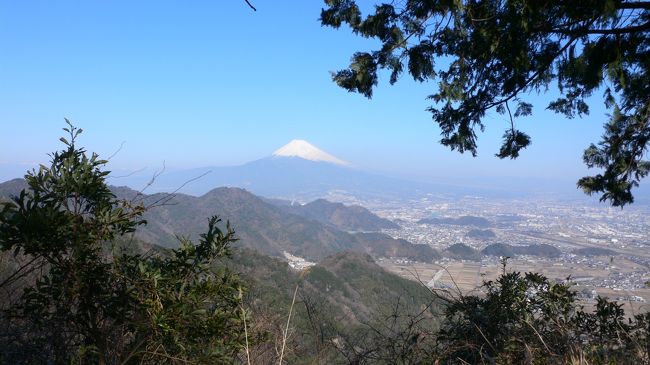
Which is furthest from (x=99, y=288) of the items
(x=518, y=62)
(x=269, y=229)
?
(x=269, y=229)

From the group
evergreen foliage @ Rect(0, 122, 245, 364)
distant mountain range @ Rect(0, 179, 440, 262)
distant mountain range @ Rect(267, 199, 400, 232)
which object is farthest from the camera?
distant mountain range @ Rect(267, 199, 400, 232)

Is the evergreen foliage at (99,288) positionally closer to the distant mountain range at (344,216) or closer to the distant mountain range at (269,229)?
the distant mountain range at (269,229)

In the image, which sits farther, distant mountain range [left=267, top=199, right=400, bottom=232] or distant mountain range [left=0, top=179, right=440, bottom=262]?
distant mountain range [left=267, top=199, right=400, bottom=232]

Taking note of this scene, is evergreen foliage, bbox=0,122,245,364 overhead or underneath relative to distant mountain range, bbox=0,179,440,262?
overhead

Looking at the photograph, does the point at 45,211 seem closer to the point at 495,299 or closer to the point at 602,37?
the point at 495,299

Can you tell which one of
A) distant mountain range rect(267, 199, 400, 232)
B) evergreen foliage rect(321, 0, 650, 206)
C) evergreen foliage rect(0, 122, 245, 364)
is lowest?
distant mountain range rect(267, 199, 400, 232)

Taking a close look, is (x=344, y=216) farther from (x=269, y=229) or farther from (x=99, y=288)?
(x=99, y=288)

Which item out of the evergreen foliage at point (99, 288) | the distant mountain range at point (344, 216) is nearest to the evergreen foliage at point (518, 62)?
the evergreen foliage at point (99, 288)

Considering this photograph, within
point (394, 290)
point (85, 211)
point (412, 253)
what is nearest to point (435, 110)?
point (85, 211)

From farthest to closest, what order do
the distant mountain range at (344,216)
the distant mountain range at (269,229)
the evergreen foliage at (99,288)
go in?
the distant mountain range at (344,216) < the distant mountain range at (269,229) < the evergreen foliage at (99,288)

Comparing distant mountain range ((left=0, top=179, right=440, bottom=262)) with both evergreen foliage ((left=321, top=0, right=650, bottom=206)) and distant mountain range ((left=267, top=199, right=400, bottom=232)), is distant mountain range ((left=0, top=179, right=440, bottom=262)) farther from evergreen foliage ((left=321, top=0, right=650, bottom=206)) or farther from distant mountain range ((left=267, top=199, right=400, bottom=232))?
evergreen foliage ((left=321, top=0, right=650, bottom=206))

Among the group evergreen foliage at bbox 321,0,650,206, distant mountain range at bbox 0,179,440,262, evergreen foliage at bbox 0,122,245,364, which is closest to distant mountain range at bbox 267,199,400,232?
distant mountain range at bbox 0,179,440,262
